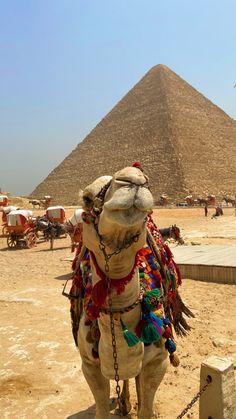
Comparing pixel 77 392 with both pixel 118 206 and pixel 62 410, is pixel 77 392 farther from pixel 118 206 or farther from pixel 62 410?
pixel 118 206

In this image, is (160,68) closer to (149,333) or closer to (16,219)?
(16,219)

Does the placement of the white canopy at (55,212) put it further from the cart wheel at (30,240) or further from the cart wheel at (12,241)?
the cart wheel at (12,241)

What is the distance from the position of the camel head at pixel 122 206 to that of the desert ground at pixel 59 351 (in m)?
2.38

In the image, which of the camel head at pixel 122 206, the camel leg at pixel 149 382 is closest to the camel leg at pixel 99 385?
the camel leg at pixel 149 382

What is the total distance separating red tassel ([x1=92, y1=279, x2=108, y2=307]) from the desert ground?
204 centimetres

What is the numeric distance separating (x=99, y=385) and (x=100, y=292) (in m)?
1.11

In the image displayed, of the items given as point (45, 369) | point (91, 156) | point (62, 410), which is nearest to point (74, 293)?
point (62, 410)

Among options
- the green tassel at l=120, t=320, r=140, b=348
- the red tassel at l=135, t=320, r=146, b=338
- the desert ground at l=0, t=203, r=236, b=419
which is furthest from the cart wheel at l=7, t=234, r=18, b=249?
the green tassel at l=120, t=320, r=140, b=348

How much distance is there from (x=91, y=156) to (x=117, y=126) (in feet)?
40.6

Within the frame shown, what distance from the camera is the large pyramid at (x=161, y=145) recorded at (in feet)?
304

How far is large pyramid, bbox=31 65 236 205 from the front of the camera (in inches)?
3648

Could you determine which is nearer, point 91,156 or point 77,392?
point 77,392

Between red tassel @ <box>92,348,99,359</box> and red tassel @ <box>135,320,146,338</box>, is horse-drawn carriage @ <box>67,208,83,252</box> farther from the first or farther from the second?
red tassel @ <box>135,320,146,338</box>

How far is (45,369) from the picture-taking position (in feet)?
16.0
